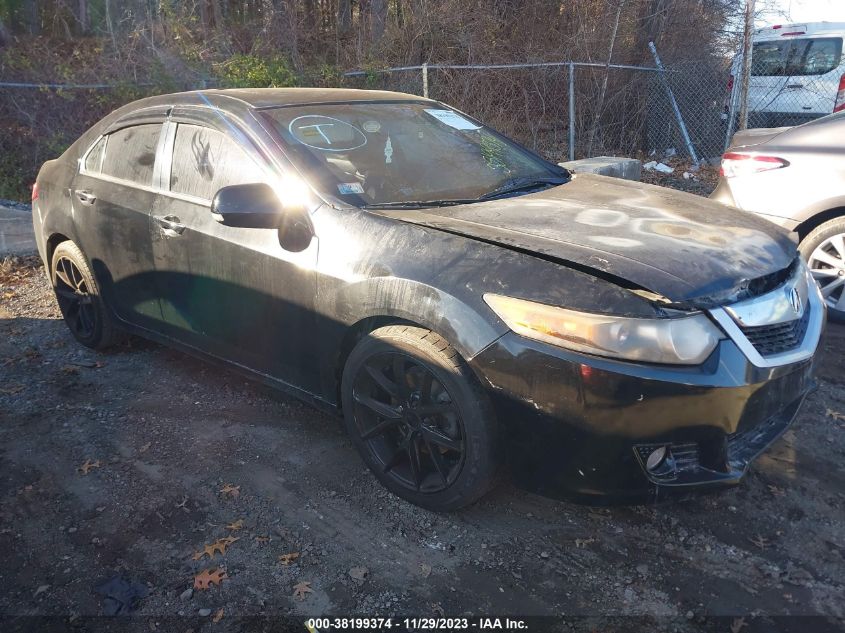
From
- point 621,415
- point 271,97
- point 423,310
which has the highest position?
point 271,97

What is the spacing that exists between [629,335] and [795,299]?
3.14 ft

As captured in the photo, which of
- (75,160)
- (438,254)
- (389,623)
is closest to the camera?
(389,623)

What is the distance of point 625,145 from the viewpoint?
37.9 feet

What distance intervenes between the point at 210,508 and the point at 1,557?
2.63 feet

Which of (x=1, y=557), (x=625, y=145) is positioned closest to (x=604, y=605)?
(x=1, y=557)

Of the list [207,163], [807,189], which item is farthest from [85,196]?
[807,189]

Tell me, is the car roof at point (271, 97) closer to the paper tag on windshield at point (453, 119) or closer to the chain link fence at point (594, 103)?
the paper tag on windshield at point (453, 119)

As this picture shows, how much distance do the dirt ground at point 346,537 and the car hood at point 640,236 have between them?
3.25 ft

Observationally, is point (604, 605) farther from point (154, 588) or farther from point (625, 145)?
point (625, 145)

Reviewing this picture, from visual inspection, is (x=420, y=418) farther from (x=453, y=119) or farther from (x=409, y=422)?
(x=453, y=119)

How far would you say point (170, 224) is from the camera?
3.68 m

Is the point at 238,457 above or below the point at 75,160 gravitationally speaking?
below

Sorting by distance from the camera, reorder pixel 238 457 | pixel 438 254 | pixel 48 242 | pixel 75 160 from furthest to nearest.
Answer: pixel 48 242
pixel 75 160
pixel 238 457
pixel 438 254

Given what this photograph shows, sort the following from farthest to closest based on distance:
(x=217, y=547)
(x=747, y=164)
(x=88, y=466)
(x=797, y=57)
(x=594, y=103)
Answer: (x=797, y=57) → (x=594, y=103) → (x=747, y=164) → (x=88, y=466) → (x=217, y=547)
